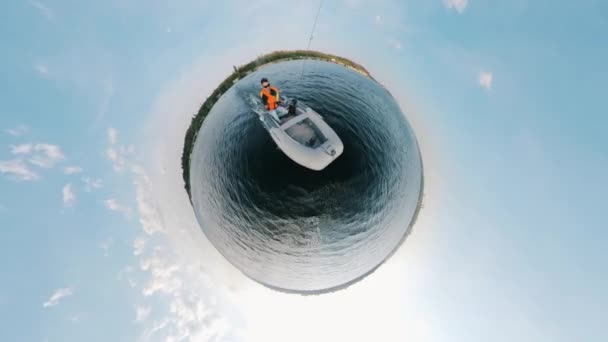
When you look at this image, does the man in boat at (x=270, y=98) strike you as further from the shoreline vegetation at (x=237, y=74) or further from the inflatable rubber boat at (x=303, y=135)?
the shoreline vegetation at (x=237, y=74)

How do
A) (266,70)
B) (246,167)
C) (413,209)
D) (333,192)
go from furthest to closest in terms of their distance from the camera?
1. (266,70)
2. (413,209)
3. (246,167)
4. (333,192)

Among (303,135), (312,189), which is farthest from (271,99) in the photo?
(312,189)

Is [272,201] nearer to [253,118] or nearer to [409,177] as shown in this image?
[253,118]

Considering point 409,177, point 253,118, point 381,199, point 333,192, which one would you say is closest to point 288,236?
point 333,192

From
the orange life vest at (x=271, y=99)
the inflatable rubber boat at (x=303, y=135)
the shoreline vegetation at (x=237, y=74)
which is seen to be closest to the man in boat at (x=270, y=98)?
the orange life vest at (x=271, y=99)

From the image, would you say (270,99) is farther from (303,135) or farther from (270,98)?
(303,135)

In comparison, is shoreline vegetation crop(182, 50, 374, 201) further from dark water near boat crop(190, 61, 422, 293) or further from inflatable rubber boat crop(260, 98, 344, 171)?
inflatable rubber boat crop(260, 98, 344, 171)

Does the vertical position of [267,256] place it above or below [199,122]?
below
